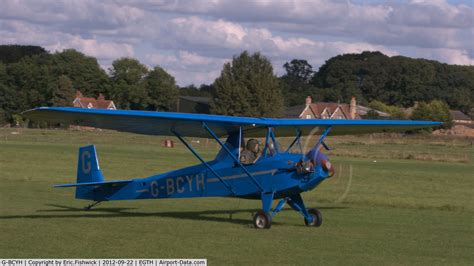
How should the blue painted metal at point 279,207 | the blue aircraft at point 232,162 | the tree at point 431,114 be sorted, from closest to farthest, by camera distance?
1. the blue aircraft at point 232,162
2. the blue painted metal at point 279,207
3. the tree at point 431,114

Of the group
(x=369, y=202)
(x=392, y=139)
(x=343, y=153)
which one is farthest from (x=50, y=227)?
(x=392, y=139)

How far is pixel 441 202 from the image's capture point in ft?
73.7

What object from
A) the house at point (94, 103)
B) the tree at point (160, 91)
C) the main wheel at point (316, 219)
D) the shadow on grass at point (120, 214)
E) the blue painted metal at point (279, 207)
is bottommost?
the shadow on grass at point (120, 214)

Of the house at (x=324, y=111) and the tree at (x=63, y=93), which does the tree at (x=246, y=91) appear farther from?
the house at (x=324, y=111)

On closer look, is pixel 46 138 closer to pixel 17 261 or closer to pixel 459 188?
pixel 459 188

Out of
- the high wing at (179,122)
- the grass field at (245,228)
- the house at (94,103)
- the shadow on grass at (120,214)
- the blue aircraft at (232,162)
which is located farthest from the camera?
the house at (94,103)

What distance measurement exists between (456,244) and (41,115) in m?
6.60

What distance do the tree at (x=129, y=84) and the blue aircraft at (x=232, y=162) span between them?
82187 mm

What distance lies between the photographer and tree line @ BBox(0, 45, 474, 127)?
87.2 metres

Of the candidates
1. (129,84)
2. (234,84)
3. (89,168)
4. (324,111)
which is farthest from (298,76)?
(89,168)

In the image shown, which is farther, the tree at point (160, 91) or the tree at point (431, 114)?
the tree at point (160, 91)

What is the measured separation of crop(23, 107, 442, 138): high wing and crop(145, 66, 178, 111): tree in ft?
275

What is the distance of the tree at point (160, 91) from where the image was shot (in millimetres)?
100812

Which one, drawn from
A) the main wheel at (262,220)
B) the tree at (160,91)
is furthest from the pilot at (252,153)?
the tree at (160,91)
